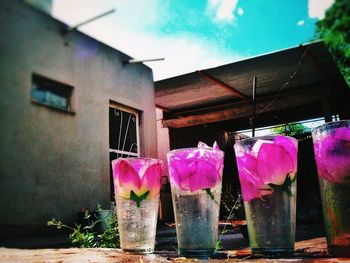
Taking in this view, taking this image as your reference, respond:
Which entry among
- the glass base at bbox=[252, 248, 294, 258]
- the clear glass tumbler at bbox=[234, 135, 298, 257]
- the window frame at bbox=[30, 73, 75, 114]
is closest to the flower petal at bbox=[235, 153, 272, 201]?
the clear glass tumbler at bbox=[234, 135, 298, 257]

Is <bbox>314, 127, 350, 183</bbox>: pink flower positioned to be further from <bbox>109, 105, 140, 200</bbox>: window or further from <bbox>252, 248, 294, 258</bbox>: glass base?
<bbox>109, 105, 140, 200</bbox>: window

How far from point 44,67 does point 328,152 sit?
552mm

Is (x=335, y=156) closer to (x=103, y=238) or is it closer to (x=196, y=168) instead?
(x=196, y=168)

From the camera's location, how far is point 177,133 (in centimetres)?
561

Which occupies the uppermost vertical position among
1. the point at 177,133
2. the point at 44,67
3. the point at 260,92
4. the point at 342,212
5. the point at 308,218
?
the point at 177,133

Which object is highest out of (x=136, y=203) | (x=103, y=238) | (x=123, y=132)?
(x=123, y=132)

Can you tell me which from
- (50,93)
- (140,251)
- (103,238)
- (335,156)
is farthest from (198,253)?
(103,238)

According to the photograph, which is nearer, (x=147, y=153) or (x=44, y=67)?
(x=44, y=67)

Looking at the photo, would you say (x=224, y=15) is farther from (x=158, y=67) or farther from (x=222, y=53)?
(x=158, y=67)

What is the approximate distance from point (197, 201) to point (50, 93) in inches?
14.8

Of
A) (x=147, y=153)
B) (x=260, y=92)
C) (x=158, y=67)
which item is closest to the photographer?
(x=158, y=67)

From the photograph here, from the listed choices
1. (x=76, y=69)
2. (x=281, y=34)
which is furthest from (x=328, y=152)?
A: (x=76, y=69)

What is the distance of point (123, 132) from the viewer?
97 centimetres

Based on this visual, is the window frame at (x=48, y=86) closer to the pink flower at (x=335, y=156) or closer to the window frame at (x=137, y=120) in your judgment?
the window frame at (x=137, y=120)
